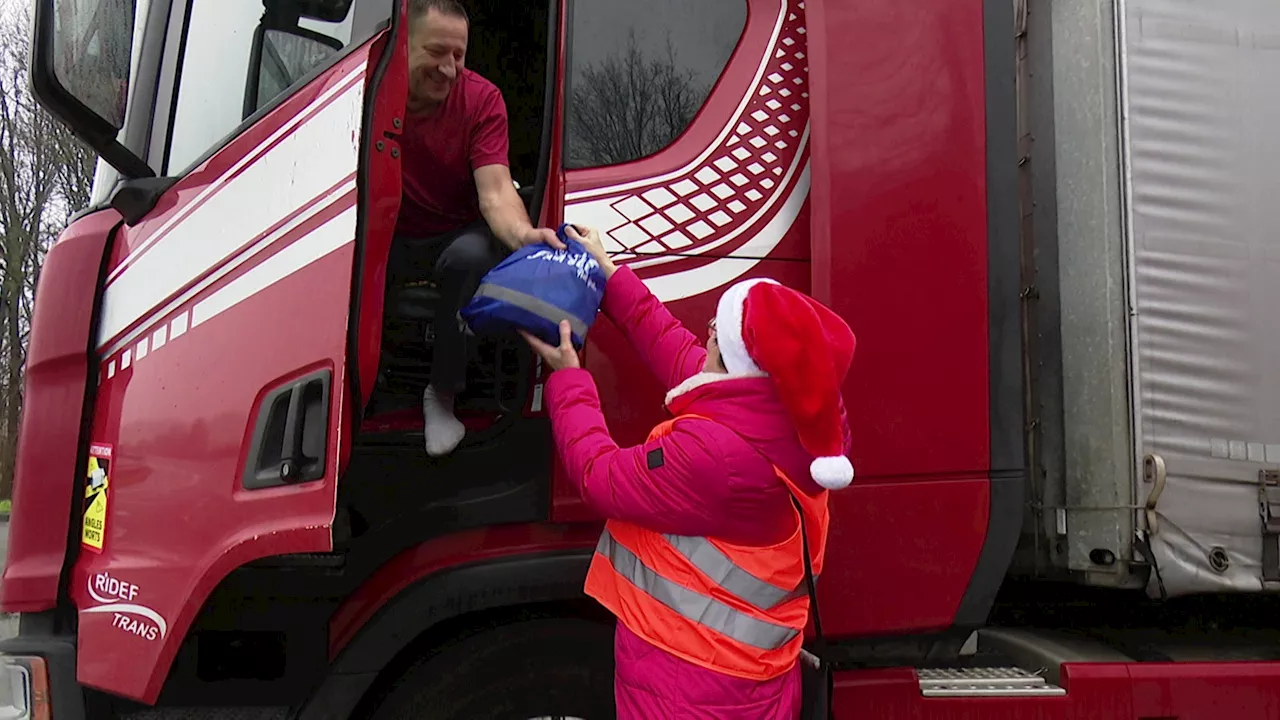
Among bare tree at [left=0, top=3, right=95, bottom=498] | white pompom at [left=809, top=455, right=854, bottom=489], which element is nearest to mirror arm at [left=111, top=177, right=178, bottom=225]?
white pompom at [left=809, top=455, right=854, bottom=489]

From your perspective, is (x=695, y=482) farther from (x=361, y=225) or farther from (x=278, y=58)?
(x=278, y=58)

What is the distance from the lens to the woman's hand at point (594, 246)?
6.64 feet

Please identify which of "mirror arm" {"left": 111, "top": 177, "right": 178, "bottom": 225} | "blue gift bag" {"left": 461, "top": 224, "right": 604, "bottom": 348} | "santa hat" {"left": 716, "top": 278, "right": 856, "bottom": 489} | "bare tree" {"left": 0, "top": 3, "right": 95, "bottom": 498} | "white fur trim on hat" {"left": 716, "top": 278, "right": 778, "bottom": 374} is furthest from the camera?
"bare tree" {"left": 0, "top": 3, "right": 95, "bottom": 498}

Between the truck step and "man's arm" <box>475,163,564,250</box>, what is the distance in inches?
56.3

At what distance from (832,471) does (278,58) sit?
174 centimetres

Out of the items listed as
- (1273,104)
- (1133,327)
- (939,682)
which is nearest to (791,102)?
(1133,327)

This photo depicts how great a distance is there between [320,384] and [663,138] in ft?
3.28

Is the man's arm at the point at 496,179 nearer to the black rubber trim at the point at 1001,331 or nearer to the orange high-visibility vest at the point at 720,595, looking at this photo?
the orange high-visibility vest at the point at 720,595

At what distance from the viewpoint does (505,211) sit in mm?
2195

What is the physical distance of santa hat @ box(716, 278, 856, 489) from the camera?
5.46ft

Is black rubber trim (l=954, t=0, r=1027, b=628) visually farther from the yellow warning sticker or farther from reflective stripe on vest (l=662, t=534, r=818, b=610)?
the yellow warning sticker

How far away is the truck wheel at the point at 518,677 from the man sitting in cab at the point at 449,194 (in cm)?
50

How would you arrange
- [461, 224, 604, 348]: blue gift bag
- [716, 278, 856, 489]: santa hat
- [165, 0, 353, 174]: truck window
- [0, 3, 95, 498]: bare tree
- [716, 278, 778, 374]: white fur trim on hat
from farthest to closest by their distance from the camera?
1. [0, 3, 95, 498]: bare tree
2. [165, 0, 353, 174]: truck window
3. [461, 224, 604, 348]: blue gift bag
4. [716, 278, 778, 374]: white fur trim on hat
5. [716, 278, 856, 489]: santa hat

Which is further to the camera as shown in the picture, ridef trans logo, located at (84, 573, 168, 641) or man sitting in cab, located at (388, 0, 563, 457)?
man sitting in cab, located at (388, 0, 563, 457)
